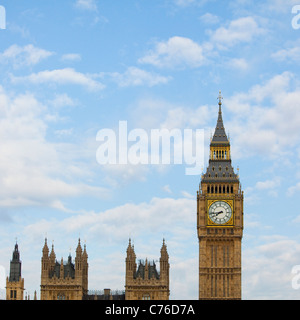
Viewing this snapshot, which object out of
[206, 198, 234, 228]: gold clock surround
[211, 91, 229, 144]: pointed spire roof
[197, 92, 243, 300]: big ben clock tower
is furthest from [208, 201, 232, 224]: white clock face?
[211, 91, 229, 144]: pointed spire roof

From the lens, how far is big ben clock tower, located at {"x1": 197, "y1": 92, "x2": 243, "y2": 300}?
429ft

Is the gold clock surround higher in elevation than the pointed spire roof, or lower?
lower

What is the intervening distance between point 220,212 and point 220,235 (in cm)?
A: 345

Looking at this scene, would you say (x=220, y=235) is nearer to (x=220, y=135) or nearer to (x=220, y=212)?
(x=220, y=212)

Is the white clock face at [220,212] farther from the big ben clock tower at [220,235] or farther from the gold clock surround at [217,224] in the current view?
the gold clock surround at [217,224]

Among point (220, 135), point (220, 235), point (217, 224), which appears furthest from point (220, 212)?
point (220, 135)

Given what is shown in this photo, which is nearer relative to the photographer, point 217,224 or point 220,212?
point 217,224

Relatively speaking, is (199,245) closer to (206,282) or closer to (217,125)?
(206,282)

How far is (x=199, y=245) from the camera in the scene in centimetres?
13262

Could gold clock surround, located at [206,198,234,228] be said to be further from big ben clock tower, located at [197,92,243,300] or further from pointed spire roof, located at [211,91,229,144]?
pointed spire roof, located at [211,91,229,144]

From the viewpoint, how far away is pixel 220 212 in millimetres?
132625

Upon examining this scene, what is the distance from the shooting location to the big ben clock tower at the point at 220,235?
130875mm

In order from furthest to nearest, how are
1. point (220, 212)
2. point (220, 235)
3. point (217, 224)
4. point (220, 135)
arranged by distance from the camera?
1. point (220, 135)
2. point (220, 212)
3. point (217, 224)
4. point (220, 235)
